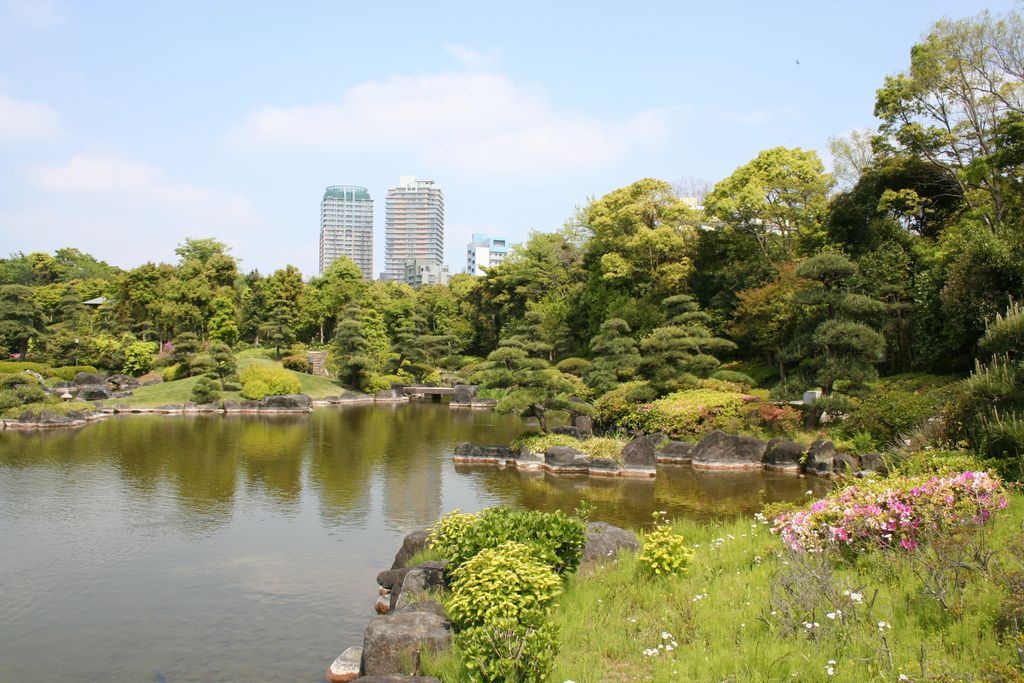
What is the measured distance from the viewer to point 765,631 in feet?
18.5

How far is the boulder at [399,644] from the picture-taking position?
617 cm

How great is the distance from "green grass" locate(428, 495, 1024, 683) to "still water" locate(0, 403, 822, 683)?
339cm

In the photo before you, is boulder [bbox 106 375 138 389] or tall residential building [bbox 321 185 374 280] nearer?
boulder [bbox 106 375 138 389]

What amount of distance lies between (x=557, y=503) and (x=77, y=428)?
2027 centimetres

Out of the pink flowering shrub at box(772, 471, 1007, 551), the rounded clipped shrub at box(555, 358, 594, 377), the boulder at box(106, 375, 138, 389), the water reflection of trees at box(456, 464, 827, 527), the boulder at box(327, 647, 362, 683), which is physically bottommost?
the boulder at box(327, 647, 362, 683)

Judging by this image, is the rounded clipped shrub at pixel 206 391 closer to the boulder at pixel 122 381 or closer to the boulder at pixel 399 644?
the boulder at pixel 122 381

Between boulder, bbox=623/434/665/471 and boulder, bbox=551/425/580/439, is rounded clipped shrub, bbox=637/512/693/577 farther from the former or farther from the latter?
boulder, bbox=551/425/580/439

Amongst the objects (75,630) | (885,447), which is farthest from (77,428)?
(885,447)

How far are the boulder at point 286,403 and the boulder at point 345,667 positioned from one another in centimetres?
2651

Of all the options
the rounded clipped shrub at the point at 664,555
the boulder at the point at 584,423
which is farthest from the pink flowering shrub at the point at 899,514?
the boulder at the point at 584,423

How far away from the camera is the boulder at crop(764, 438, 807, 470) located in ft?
58.1

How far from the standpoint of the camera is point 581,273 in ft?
145

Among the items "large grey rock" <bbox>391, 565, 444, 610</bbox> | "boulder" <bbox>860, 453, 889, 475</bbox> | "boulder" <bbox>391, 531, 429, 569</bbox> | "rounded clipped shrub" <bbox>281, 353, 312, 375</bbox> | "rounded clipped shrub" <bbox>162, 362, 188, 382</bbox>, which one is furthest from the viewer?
"rounded clipped shrub" <bbox>281, 353, 312, 375</bbox>

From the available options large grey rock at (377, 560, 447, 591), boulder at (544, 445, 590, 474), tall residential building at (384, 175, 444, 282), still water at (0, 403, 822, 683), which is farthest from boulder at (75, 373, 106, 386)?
tall residential building at (384, 175, 444, 282)
